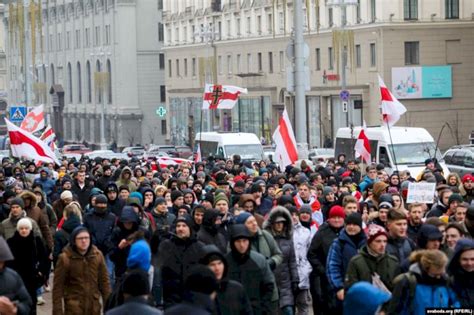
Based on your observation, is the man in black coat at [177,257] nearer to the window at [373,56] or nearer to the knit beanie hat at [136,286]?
the knit beanie hat at [136,286]

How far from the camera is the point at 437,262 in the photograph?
10336 mm

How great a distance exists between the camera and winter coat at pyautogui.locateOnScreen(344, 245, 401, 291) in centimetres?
1200

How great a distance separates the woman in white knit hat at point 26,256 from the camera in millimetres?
15805

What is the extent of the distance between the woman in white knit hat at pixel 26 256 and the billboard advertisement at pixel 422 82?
48.3 meters

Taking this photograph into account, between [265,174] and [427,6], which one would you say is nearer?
[265,174]

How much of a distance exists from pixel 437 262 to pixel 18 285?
10.2ft

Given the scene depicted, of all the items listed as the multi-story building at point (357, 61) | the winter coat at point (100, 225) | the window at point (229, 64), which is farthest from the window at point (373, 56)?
the winter coat at point (100, 225)

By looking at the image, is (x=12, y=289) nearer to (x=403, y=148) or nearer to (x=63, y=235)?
(x=63, y=235)

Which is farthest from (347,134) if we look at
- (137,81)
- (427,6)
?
(137,81)

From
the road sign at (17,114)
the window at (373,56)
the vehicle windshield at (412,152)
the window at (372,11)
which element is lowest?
the vehicle windshield at (412,152)

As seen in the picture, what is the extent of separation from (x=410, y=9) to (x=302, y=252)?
4917cm

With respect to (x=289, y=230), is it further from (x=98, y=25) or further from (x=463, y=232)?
(x=98, y=25)

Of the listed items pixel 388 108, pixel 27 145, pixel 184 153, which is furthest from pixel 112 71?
pixel 27 145

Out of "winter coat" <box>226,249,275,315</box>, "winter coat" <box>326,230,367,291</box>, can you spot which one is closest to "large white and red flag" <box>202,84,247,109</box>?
"winter coat" <box>326,230,367,291</box>
